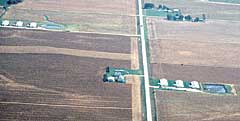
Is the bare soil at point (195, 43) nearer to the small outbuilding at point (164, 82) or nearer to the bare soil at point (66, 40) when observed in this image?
the bare soil at point (66, 40)

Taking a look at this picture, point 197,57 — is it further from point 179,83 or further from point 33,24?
point 33,24

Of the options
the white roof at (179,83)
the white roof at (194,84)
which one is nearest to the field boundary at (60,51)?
the white roof at (179,83)

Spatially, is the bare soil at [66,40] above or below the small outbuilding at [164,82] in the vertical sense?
above

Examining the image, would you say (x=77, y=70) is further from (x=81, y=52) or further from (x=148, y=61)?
(x=148, y=61)

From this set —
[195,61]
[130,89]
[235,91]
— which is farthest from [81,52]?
[235,91]

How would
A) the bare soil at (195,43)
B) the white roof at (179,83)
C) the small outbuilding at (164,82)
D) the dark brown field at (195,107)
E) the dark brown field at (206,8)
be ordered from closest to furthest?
the dark brown field at (195,107), the small outbuilding at (164,82), the white roof at (179,83), the bare soil at (195,43), the dark brown field at (206,8)

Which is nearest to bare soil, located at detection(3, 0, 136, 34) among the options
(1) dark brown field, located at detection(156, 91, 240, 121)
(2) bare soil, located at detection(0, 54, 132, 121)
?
(2) bare soil, located at detection(0, 54, 132, 121)

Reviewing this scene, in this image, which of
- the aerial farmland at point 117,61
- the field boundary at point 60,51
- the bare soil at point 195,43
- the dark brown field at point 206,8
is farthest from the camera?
the dark brown field at point 206,8

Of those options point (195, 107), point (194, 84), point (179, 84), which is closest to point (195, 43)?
point (194, 84)

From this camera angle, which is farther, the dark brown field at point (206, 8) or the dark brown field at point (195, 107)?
the dark brown field at point (206, 8)
